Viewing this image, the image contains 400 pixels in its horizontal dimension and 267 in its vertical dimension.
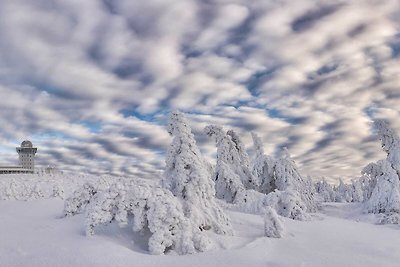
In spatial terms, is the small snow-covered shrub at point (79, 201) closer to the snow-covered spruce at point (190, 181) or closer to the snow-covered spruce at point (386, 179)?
the snow-covered spruce at point (190, 181)

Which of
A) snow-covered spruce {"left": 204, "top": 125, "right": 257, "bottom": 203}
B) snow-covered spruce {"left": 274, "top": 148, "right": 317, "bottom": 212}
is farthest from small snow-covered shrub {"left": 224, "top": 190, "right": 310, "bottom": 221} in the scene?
snow-covered spruce {"left": 274, "top": 148, "right": 317, "bottom": 212}

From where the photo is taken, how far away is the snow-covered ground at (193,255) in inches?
235

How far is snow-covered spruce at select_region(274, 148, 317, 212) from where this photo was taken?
23855 mm

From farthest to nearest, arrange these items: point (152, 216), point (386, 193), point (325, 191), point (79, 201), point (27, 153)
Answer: point (27, 153)
point (325, 191)
point (386, 193)
point (79, 201)
point (152, 216)

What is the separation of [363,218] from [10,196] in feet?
61.8

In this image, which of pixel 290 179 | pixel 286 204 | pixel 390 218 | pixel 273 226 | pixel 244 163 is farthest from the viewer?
pixel 244 163

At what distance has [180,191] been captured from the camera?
28.7 ft

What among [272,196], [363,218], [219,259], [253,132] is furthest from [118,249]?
[253,132]

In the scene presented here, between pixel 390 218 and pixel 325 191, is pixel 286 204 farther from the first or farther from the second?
pixel 325 191

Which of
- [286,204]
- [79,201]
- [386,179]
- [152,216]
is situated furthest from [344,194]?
[152,216]

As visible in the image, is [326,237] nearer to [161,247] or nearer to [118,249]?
[161,247]

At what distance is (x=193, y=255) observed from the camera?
258 inches

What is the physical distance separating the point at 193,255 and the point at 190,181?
250 cm

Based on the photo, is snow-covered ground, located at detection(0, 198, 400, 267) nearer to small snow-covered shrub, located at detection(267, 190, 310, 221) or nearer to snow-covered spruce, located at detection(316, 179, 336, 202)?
small snow-covered shrub, located at detection(267, 190, 310, 221)
